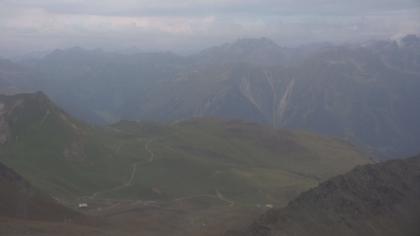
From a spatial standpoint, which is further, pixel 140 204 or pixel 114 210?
pixel 140 204

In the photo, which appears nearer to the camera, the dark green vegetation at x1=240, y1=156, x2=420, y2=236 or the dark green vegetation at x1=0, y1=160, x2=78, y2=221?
the dark green vegetation at x1=240, y1=156, x2=420, y2=236

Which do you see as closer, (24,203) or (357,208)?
(357,208)

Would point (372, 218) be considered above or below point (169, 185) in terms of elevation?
above

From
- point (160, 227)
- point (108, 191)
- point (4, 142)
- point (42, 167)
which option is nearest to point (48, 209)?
point (160, 227)

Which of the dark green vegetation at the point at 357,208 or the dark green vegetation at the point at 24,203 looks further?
the dark green vegetation at the point at 24,203

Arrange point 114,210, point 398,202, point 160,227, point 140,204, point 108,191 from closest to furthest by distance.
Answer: point 398,202 < point 160,227 < point 114,210 < point 140,204 < point 108,191

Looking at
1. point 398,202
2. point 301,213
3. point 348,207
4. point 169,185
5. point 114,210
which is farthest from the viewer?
point 169,185

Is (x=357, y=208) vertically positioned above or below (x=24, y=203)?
above

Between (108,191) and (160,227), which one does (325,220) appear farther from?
(108,191)
